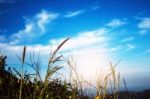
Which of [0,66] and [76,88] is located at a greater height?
[0,66]

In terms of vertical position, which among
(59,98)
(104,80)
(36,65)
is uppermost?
(36,65)

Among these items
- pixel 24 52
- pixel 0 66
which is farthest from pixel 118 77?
pixel 0 66

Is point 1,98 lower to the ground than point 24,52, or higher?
lower

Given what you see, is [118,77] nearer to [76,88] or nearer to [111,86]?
[111,86]

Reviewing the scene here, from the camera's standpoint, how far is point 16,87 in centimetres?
618

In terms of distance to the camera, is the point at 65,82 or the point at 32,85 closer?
the point at 32,85

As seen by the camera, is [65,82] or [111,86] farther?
[65,82]

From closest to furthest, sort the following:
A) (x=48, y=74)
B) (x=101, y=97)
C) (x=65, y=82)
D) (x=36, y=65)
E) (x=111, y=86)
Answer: (x=48, y=74)
(x=36, y=65)
(x=101, y=97)
(x=111, y=86)
(x=65, y=82)

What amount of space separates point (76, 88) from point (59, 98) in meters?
1.31

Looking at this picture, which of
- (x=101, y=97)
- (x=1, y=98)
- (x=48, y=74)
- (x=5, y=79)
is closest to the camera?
(x=48, y=74)

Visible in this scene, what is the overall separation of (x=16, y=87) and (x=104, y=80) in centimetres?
272

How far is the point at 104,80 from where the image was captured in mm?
4379

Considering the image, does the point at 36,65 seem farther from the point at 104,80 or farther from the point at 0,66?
the point at 0,66

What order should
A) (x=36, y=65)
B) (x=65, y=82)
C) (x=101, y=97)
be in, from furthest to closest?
(x=65, y=82)
(x=101, y=97)
(x=36, y=65)
